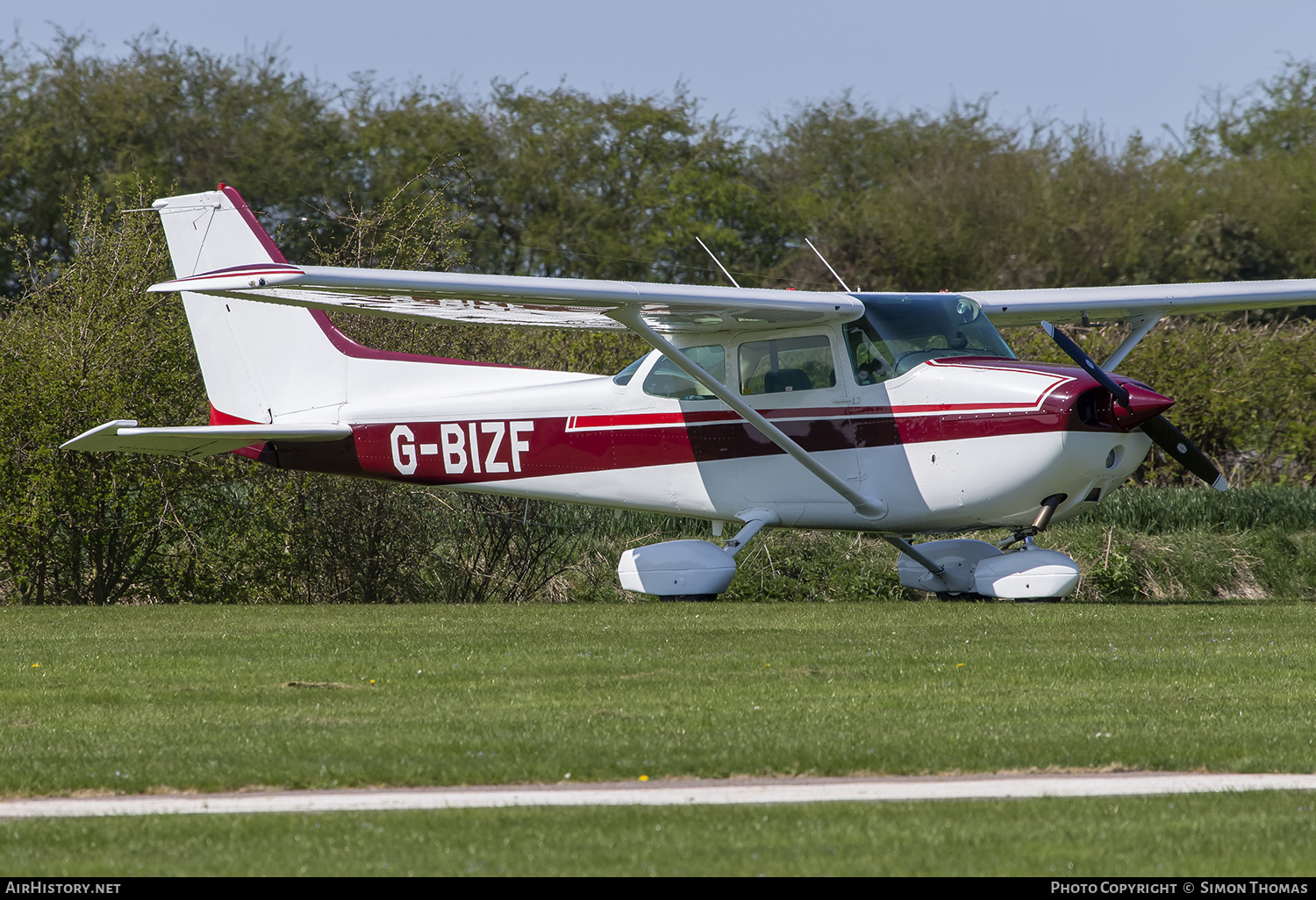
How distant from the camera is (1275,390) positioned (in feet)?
65.4

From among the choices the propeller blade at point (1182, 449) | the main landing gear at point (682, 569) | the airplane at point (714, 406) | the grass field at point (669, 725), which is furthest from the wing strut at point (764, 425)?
the propeller blade at point (1182, 449)

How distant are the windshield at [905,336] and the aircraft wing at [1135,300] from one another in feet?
3.06

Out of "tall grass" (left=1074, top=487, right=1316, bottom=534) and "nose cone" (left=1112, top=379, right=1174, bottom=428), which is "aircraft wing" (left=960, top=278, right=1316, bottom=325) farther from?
"tall grass" (left=1074, top=487, right=1316, bottom=534)

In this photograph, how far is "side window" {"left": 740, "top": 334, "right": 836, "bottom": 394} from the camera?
12023 mm

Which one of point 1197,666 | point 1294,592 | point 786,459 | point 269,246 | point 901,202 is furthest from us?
point 901,202

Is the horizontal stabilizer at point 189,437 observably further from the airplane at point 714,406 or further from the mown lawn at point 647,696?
the mown lawn at point 647,696

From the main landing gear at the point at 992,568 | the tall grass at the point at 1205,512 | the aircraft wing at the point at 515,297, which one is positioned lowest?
the tall grass at the point at 1205,512

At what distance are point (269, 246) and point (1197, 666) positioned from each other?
9.32 metres

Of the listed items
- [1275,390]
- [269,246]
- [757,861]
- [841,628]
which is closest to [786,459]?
[841,628]

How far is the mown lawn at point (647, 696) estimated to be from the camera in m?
5.89

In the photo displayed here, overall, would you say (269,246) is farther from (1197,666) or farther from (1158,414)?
(1197,666)

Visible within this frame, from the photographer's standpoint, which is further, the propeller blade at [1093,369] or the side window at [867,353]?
the side window at [867,353]

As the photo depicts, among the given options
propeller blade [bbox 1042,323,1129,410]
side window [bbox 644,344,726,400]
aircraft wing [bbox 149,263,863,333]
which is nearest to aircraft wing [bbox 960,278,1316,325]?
propeller blade [bbox 1042,323,1129,410]

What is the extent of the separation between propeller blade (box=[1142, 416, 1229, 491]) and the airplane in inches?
0.9
